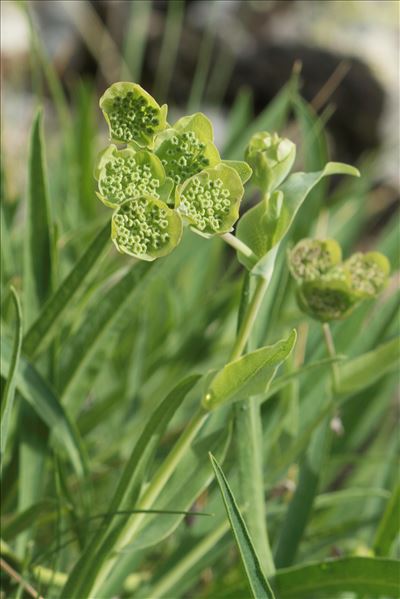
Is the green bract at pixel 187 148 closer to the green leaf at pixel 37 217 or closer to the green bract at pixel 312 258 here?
the green bract at pixel 312 258

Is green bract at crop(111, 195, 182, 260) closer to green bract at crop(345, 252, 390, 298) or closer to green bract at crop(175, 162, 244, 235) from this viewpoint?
green bract at crop(175, 162, 244, 235)

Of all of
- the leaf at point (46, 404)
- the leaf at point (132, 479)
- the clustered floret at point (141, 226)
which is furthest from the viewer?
the leaf at point (46, 404)

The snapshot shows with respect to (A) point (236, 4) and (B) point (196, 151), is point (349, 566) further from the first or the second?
(A) point (236, 4)

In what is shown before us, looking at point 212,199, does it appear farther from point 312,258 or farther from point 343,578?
point 343,578

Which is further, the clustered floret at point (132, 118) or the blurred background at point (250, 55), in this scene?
the blurred background at point (250, 55)

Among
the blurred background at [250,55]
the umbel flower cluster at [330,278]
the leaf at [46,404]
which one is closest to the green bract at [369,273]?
the umbel flower cluster at [330,278]

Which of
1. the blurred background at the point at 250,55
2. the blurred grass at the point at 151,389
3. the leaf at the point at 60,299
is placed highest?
the leaf at the point at 60,299

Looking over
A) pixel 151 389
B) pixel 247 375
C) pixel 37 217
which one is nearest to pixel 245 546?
pixel 247 375
